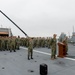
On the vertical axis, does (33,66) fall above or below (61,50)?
below

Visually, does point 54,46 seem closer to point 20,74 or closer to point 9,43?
point 20,74

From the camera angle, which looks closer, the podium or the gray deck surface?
the gray deck surface

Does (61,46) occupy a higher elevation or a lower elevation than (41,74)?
higher

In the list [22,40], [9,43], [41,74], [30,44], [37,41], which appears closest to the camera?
[41,74]

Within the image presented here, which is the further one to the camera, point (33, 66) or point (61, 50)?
point (61, 50)

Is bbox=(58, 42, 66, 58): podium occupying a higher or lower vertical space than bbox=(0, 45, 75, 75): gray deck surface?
higher

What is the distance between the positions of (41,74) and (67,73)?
1261mm

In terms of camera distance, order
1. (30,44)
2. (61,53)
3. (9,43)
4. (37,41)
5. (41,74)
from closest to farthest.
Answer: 1. (41,74)
2. (30,44)
3. (61,53)
4. (9,43)
5. (37,41)

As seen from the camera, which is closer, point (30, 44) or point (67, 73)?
point (67, 73)

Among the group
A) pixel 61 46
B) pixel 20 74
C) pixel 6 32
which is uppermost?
pixel 6 32

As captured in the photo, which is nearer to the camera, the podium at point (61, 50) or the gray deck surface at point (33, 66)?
the gray deck surface at point (33, 66)

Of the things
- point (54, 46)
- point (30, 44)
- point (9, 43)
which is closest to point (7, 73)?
point (30, 44)

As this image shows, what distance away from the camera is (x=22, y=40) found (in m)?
22.9

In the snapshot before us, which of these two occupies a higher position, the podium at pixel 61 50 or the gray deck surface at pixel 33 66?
the podium at pixel 61 50
